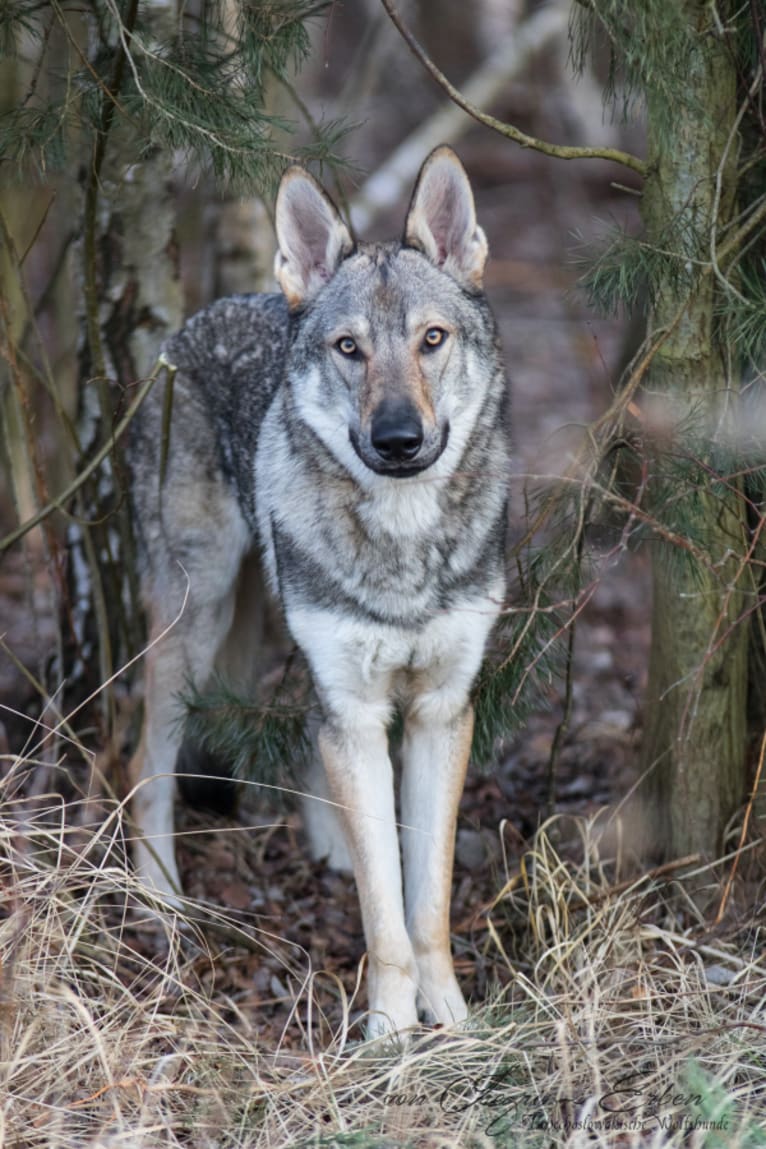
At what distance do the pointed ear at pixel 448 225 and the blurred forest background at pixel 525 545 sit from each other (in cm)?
33

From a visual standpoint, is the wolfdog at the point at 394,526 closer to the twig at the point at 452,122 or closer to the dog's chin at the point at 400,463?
the dog's chin at the point at 400,463

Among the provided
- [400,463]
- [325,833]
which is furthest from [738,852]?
[325,833]

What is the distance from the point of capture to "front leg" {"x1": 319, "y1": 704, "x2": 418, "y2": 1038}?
4.15m

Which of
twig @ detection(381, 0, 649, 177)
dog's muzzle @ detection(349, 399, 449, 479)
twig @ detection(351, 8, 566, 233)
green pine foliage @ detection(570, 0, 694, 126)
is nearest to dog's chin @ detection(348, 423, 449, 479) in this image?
dog's muzzle @ detection(349, 399, 449, 479)

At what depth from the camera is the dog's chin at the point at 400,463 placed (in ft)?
12.7

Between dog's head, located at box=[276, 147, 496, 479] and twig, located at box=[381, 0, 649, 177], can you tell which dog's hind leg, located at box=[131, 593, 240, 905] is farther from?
twig, located at box=[381, 0, 649, 177]

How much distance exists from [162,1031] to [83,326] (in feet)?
10.5

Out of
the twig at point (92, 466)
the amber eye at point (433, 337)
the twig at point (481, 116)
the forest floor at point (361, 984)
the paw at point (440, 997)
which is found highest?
the twig at point (481, 116)

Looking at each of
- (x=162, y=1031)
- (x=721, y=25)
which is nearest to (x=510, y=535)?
(x=721, y=25)

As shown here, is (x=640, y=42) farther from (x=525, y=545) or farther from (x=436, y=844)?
(x=436, y=844)

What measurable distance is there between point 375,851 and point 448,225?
2.17 meters

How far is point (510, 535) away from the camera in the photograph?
245 inches

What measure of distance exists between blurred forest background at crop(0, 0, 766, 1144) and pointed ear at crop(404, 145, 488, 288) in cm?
33

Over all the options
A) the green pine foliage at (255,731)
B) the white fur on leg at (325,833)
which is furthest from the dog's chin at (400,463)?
the white fur on leg at (325,833)
